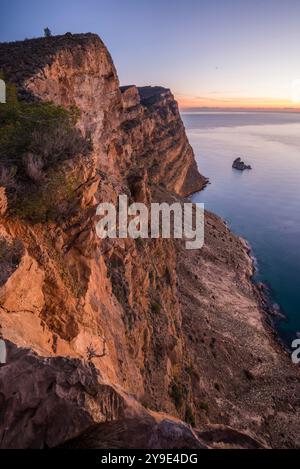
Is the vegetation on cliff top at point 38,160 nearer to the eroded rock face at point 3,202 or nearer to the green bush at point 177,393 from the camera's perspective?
the eroded rock face at point 3,202

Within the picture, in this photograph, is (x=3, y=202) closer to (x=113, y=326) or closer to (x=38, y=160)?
(x=38, y=160)

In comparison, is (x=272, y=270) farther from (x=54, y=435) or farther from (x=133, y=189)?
(x=54, y=435)

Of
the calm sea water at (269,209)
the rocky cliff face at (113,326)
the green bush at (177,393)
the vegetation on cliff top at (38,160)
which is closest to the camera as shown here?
the rocky cliff face at (113,326)

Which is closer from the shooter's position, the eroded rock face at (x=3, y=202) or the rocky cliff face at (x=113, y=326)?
the rocky cliff face at (x=113, y=326)

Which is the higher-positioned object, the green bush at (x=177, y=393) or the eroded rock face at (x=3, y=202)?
the eroded rock face at (x=3, y=202)

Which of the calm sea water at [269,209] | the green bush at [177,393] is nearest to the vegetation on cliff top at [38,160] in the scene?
the green bush at [177,393]

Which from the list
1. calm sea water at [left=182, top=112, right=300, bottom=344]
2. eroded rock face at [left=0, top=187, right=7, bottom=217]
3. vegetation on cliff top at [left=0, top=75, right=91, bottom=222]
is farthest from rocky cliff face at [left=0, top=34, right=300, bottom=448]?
calm sea water at [left=182, top=112, right=300, bottom=344]
